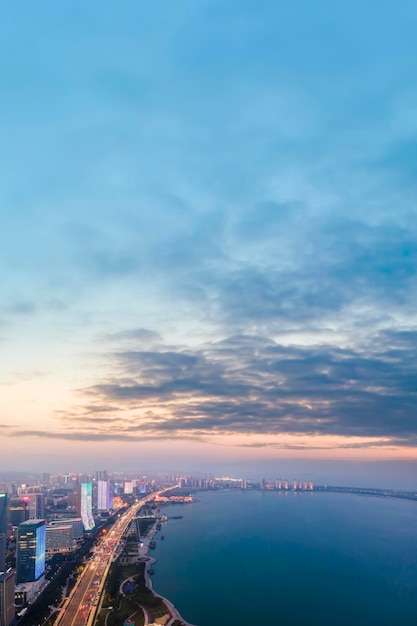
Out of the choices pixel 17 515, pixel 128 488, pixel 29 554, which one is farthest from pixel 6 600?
pixel 128 488

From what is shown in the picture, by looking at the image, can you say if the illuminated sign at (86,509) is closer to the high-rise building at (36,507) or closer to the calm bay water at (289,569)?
the high-rise building at (36,507)

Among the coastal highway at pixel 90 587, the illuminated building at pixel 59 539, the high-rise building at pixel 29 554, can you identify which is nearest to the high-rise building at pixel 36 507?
the coastal highway at pixel 90 587

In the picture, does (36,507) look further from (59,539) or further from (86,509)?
(59,539)

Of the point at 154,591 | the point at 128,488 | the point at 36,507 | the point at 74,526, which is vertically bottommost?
the point at 128,488

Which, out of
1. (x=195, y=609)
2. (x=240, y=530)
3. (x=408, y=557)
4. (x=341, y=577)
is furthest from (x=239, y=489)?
(x=195, y=609)

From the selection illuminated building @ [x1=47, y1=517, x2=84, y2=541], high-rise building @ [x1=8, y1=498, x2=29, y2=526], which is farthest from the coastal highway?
high-rise building @ [x1=8, y1=498, x2=29, y2=526]

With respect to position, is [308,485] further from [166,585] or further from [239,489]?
[166,585]
